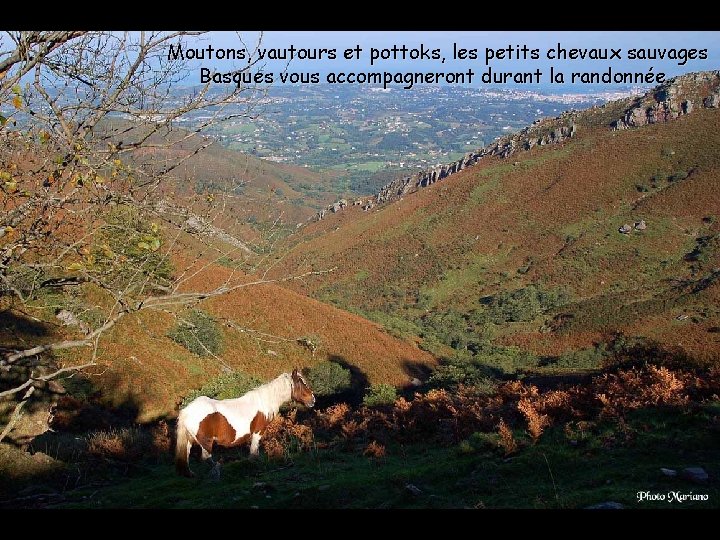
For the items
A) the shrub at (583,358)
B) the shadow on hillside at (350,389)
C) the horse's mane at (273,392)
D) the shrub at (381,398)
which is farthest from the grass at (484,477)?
the shrub at (583,358)

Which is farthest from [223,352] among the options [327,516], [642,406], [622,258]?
[622,258]

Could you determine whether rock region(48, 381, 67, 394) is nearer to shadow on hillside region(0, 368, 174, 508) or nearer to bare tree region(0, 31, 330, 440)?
shadow on hillside region(0, 368, 174, 508)

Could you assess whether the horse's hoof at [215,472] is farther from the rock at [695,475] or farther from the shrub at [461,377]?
the shrub at [461,377]

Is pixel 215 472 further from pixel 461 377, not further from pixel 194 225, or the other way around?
pixel 461 377

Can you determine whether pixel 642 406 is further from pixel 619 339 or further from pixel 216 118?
pixel 619 339

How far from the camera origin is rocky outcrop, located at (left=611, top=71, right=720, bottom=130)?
7006 centimetres

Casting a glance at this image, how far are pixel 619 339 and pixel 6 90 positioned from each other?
35258 mm

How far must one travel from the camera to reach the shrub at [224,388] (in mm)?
17359

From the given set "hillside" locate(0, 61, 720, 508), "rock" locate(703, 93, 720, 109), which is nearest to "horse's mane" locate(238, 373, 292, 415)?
"hillside" locate(0, 61, 720, 508)

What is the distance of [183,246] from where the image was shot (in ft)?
19.3

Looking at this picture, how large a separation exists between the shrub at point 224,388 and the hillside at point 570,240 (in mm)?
22304

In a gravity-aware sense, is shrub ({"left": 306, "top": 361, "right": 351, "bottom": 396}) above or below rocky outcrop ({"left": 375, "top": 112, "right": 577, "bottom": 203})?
below

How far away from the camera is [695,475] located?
20.5 feet

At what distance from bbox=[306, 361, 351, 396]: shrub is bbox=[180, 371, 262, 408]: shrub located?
4.28 meters
